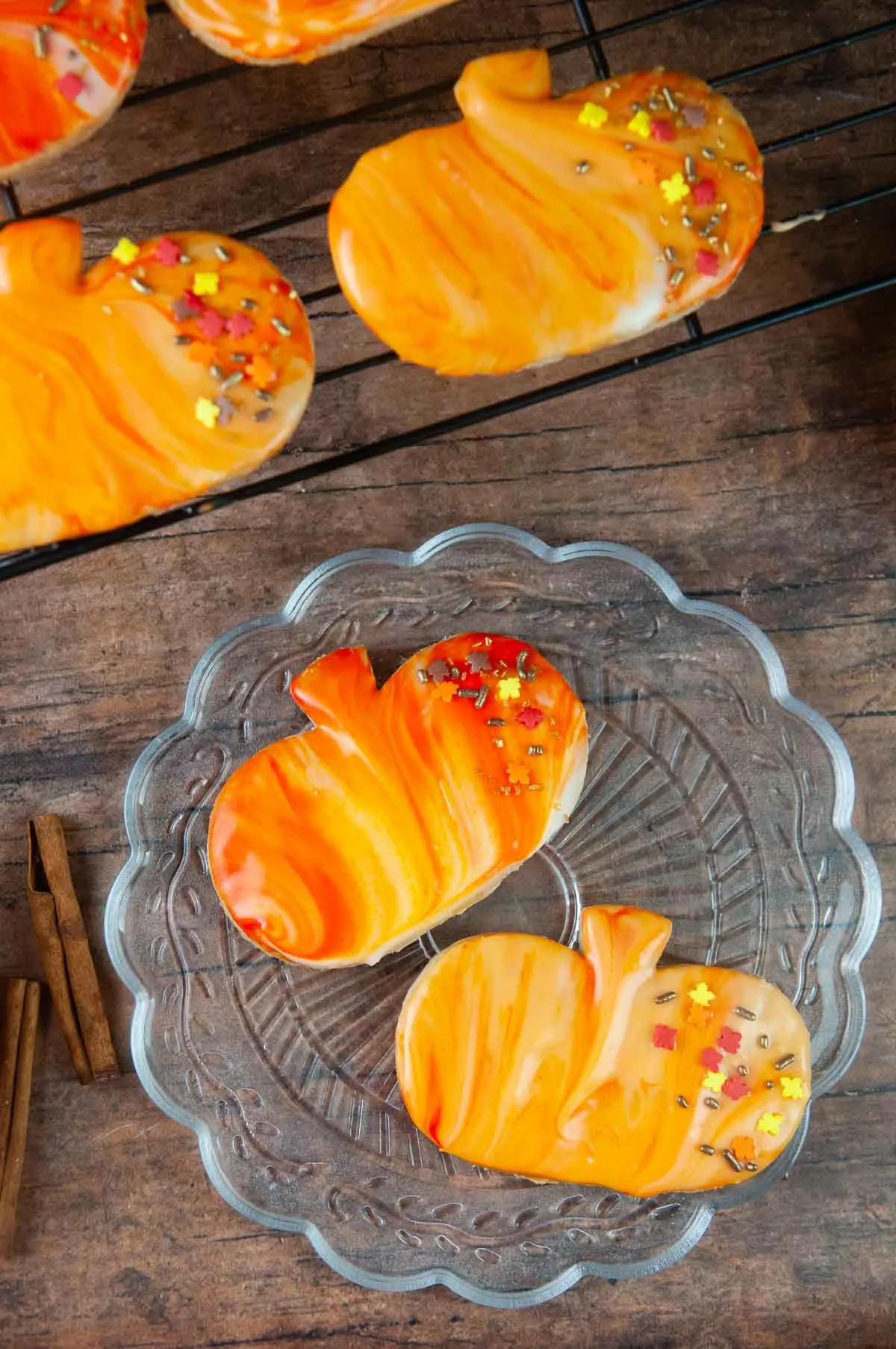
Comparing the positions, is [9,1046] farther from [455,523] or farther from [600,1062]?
[455,523]

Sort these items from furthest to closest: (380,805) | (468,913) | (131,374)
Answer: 1. (468,913)
2. (380,805)
3. (131,374)

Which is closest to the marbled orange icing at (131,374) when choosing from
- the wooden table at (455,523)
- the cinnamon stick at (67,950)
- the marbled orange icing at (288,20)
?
the marbled orange icing at (288,20)

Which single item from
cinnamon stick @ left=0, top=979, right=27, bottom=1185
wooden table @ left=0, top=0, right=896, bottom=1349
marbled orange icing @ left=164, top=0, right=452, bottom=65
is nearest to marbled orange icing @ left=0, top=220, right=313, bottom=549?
marbled orange icing @ left=164, top=0, right=452, bottom=65

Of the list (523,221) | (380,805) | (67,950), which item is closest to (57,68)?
(523,221)

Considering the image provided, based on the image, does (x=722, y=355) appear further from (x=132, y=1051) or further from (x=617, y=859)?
(x=132, y=1051)

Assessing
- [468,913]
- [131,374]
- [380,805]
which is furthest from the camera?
[468,913]

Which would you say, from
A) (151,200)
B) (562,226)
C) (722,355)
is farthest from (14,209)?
(722,355)

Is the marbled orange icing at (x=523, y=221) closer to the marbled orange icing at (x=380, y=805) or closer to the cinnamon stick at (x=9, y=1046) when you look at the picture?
the marbled orange icing at (x=380, y=805)

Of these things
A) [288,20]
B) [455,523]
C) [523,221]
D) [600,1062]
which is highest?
[288,20]
